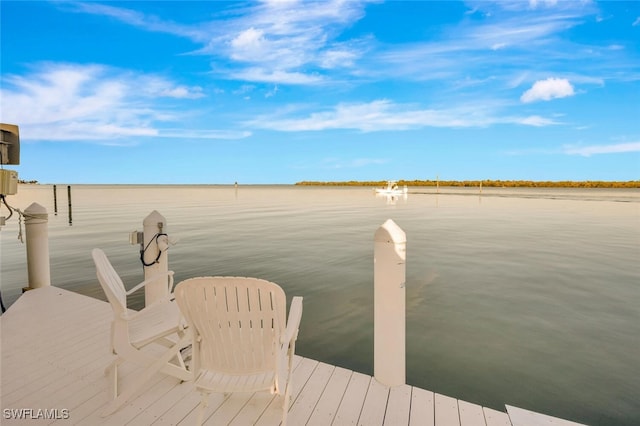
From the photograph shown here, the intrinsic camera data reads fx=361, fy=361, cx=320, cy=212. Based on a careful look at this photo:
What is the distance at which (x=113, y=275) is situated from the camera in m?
3.27

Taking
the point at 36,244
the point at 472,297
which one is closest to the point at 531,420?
the point at 472,297

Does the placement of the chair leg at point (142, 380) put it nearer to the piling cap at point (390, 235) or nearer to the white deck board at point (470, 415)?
the piling cap at point (390, 235)

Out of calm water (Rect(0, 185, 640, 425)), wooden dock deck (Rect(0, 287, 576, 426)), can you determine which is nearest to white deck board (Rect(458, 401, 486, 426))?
wooden dock deck (Rect(0, 287, 576, 426))

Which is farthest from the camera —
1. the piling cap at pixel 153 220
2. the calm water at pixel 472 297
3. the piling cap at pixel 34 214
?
the piling cap at pixel 34 214

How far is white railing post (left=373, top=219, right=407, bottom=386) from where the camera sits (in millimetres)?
3018

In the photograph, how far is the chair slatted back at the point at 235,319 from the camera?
216cm

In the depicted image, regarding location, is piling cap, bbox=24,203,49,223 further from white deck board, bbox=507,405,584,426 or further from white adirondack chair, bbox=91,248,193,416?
white deck board, bbox=507,405,584,426

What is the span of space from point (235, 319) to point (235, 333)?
120 millimetres

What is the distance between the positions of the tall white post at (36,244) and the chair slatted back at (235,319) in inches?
204

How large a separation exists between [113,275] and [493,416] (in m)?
3.37

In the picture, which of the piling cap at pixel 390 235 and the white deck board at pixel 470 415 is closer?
the white deck board at pixel 470 415

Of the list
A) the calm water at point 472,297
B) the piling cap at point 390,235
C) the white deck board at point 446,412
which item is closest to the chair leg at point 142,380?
the piling cap at point 390,235

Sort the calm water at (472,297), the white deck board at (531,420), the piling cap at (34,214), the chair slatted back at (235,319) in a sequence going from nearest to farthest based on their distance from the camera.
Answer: the chair slatted back at (235,319) < the white deck board at (531,420) < the calm water at (472,297) < the piling cap at (34,214)

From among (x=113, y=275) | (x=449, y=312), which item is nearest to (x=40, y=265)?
(x=113, y=275)
